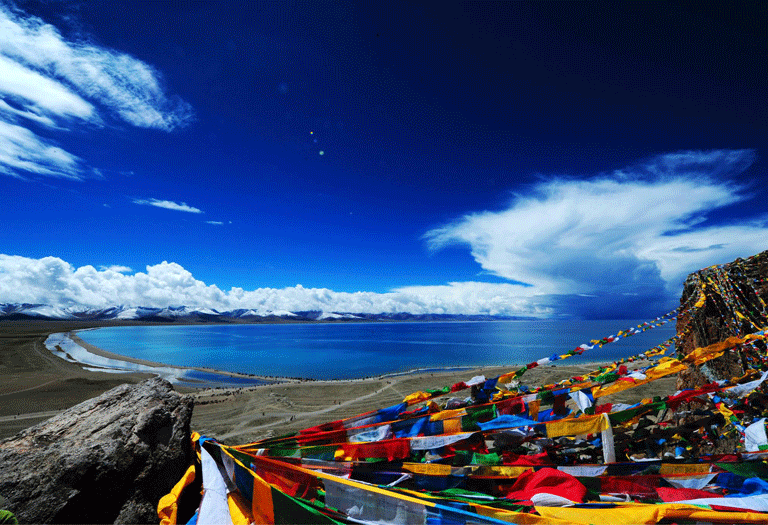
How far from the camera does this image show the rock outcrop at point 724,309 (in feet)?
18.1

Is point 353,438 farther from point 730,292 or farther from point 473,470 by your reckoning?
point 730,292

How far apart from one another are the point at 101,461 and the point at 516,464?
16.2 feet

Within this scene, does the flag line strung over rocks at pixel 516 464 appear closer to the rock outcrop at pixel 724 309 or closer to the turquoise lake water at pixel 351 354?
the rock outcrop at pixel 724 309

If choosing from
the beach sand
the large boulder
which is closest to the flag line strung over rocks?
the large boulder

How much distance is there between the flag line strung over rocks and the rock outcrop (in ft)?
0.22

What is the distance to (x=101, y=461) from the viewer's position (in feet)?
12.2

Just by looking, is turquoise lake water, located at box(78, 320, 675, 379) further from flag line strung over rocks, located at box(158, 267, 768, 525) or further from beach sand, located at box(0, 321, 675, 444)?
flag line strung over rocks, located at box(158, 267, 768, 525)

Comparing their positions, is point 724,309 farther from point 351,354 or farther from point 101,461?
point 351,354

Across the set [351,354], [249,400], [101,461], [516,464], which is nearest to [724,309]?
[516,464]

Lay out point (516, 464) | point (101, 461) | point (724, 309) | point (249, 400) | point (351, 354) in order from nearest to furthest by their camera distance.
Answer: point (101, 461)
point (516, 464)
point (724, 309)
point (249, 400)
point (351, 354)

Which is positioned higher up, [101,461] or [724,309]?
[724,309]

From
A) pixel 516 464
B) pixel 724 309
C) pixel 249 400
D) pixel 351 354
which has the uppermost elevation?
pixel 724 309

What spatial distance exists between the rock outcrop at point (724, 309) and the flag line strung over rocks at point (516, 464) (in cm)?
7

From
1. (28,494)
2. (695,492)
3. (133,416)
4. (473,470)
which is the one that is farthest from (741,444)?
(28,494)
